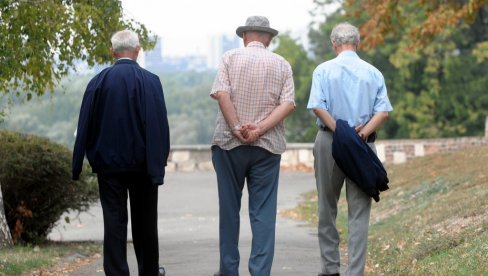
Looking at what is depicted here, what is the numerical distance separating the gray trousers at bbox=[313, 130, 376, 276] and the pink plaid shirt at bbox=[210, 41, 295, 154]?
0.32 meters

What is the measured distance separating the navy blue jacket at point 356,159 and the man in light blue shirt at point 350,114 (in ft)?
0.32

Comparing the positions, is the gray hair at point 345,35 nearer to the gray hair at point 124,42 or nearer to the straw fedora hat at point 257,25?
the straw fedora hat at point 257,25

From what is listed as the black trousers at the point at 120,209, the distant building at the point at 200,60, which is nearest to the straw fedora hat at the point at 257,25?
the black trousers at the point at 120,209

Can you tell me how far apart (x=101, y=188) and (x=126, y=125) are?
0.47 metres

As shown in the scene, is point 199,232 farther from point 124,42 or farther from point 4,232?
point 124,42

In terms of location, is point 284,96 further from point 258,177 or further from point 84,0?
point 84,0

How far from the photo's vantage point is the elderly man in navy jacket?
8266 mm

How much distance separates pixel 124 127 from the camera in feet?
27.2

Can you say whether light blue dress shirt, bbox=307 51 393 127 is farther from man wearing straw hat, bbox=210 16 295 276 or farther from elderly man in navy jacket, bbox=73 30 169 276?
elderly man in navy jacket, bbox=73 30 169 276

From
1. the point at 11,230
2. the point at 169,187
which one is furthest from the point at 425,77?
the point at 11,230

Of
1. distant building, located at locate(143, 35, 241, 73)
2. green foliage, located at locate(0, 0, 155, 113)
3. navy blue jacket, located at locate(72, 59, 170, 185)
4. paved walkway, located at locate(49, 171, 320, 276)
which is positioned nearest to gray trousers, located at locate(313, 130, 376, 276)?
paved walkway, located at locate(49, 171, 320, 276)

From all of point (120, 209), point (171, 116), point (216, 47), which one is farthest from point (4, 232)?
point (216, 47)

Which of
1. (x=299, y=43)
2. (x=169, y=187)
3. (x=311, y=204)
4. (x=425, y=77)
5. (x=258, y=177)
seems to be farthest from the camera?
(x=299, y=43)

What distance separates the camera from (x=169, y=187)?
2603 cm
